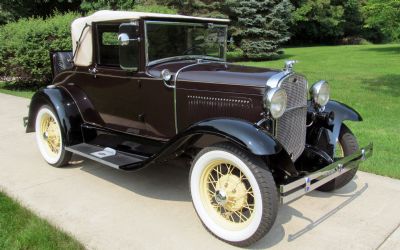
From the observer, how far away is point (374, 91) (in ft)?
37.1

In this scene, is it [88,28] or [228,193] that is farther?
[88,28]

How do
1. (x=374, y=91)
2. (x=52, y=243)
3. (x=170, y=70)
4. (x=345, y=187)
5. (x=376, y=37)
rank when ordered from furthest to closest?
1. (x=376, y=37)
2. (x=374, y=91)
3. (x=345, y=187)
4. (x=170, y=70)
5. (x=52, y=243)

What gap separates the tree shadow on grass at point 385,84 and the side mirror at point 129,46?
27.2 ft

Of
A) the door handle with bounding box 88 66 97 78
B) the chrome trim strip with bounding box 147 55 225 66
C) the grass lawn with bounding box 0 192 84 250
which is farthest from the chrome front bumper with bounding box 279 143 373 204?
the door handle with bounding box 88 66 97 78

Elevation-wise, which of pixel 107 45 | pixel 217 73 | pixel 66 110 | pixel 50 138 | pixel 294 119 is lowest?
pixel 50 138

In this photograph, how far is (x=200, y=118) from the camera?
404 cm

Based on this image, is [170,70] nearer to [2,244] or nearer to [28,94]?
[2,244]

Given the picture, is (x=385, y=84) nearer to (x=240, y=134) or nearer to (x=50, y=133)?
(x=50, y=133)

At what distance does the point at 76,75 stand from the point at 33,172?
4.28 feet

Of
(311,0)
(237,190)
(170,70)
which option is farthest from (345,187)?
(311,0)

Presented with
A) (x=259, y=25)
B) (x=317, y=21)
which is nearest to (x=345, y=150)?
(x=259, y=25)

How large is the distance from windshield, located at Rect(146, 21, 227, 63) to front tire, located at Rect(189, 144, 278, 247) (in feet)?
4.55

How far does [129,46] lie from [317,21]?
34.5 meters

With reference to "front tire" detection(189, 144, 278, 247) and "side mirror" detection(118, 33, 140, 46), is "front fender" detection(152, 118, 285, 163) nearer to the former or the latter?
"front tire" detection(189, 144, 278, 247)
